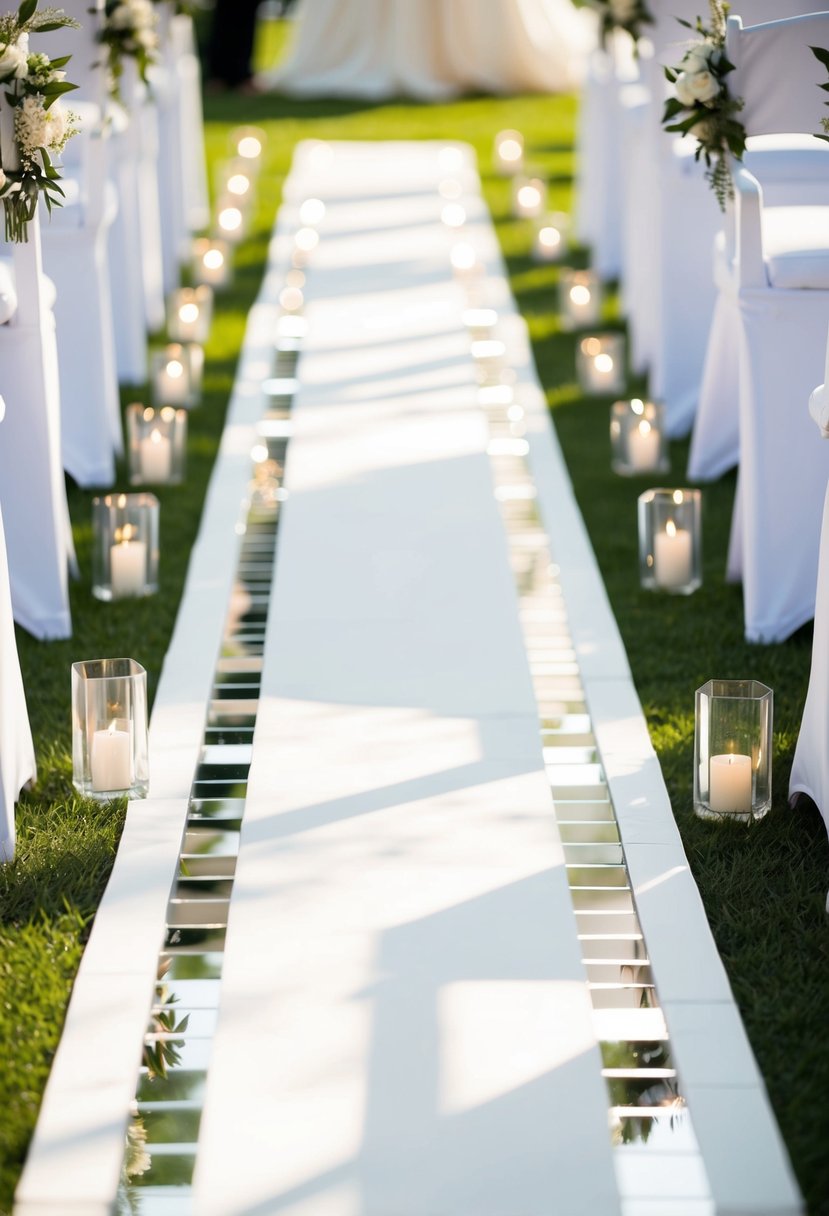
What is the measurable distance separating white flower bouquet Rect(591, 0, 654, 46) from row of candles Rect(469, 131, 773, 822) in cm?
79

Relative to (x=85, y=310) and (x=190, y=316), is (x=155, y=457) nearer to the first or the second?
(x=85, y=310)

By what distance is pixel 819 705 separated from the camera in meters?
2.28

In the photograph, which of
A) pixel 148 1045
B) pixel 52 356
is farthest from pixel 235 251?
pixel 148 1045

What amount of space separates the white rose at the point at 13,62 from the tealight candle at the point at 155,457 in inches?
59.2

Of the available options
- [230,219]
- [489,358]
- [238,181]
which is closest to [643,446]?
[489,358]

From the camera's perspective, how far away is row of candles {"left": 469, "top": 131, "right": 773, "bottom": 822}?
7.79 ft

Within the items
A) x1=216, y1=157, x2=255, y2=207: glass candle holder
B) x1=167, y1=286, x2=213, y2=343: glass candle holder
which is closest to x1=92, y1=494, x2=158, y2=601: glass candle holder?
x1=167, y1=286, x2=213, y2=343: glass candle holder

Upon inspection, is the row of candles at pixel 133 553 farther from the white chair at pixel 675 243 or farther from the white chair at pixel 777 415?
the white chair at pixel 675 243

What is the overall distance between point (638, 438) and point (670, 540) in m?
0.81

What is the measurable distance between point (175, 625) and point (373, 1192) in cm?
175

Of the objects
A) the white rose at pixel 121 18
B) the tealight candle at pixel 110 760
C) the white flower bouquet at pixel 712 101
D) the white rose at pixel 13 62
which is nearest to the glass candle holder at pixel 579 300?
the white rose at pixel 121 18

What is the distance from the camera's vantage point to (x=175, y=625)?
325cm

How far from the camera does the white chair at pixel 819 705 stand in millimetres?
2240

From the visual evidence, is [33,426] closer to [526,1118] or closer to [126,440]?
[126,440]
